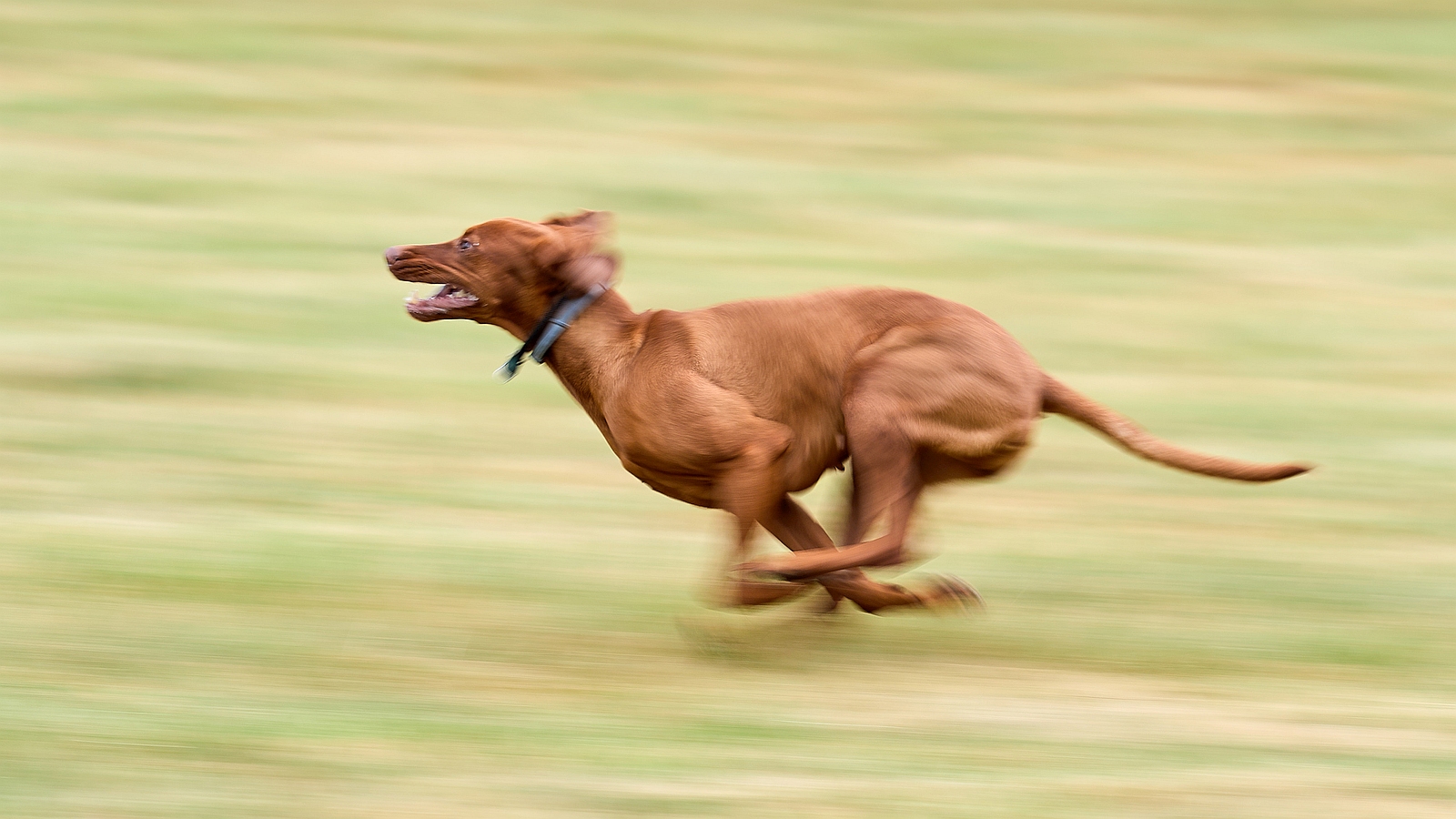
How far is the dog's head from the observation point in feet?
20.5

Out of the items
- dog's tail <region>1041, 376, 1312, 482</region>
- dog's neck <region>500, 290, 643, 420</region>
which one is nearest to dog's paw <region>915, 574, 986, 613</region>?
dog's tail <region>1041, 376, 1312, 482</region>

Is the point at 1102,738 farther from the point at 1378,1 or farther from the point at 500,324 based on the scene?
the point at 1378,1

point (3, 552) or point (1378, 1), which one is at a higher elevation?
point (1378, 1)

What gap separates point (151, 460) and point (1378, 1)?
1497 centimetres

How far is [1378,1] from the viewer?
1984 centimetres

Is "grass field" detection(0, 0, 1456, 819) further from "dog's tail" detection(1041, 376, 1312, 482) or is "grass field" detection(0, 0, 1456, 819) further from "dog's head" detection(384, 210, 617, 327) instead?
"dog's head" detection(384, 210, 617, 327)

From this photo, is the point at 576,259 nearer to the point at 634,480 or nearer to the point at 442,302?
the point at 442,302

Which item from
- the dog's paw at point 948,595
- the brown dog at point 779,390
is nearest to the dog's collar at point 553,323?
the brown dog at point 779,390

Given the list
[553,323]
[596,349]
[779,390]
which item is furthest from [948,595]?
[553,323]

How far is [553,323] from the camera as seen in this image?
6285 millimetres

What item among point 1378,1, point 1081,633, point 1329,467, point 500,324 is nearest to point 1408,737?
point 1081,633

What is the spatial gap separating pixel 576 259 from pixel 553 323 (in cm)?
22

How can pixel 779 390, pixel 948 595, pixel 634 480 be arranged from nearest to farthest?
pixel 779 390 < pixel 948 595 < pixel 634 480

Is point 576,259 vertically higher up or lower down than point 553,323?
higher up
